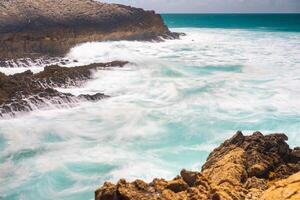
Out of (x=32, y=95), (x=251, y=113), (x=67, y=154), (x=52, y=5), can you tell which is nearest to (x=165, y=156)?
(x=67, y=154)

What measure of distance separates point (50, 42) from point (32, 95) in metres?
15.6

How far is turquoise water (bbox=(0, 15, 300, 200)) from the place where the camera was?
36.1ft

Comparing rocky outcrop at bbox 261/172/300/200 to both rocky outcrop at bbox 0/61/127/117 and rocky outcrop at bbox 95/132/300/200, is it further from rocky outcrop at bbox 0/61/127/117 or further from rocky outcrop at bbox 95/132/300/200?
rocky outcrop at bbox 0/61/127/117

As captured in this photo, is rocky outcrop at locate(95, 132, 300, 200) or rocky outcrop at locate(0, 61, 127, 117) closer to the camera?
rocky outcrop at locate(95, 132, 300, 200)

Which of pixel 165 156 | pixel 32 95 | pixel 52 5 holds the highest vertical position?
pixel 52 5

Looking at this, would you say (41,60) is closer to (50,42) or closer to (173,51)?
(50,42)

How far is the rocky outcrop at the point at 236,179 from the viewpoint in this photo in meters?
6.23

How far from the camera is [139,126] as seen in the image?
607 inches

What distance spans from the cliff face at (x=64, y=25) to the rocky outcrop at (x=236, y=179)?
76.0ft

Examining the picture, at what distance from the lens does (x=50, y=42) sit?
3155 cm

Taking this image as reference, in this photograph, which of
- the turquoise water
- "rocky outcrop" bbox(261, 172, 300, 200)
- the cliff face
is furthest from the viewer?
the cliff face

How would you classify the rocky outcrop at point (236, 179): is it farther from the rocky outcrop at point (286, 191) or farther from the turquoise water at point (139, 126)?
the turquoise water at point (139, 126)

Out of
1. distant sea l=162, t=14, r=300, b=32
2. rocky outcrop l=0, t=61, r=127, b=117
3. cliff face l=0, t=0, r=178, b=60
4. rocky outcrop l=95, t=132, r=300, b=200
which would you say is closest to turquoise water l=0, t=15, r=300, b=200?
rocky outcrop l=0, t=61, r=127, b=117

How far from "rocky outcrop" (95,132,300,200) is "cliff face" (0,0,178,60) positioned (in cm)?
2318
